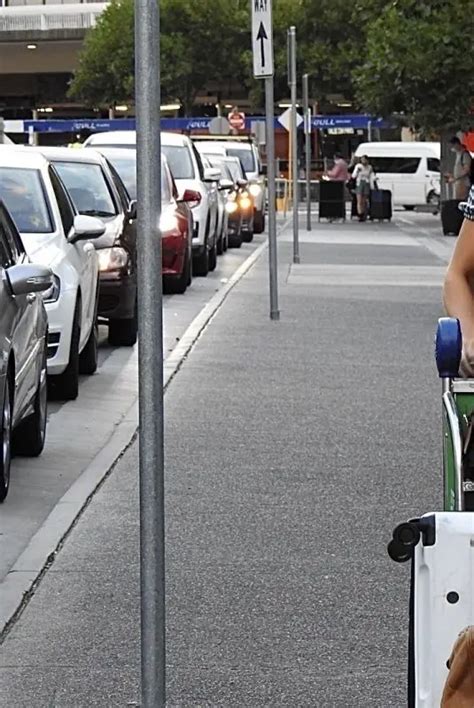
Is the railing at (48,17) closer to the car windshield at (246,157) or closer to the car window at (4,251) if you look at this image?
the car windshield at (246,157)

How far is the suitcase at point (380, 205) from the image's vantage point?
1758 inches

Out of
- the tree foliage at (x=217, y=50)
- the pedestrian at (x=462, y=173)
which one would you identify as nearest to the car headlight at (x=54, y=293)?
the pedestrian at (x=462, y=173)

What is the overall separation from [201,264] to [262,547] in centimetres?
1717

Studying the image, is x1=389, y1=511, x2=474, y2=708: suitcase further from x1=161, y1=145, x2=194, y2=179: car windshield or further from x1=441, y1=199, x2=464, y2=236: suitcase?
x1=441, y1=199, x2=464, y2=236: suitcase

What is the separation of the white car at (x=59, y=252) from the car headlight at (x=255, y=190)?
22.9 meters

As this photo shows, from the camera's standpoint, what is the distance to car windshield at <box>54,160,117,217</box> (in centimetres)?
1628

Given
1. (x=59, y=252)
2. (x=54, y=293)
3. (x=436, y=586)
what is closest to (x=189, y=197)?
(x=59, y=252)

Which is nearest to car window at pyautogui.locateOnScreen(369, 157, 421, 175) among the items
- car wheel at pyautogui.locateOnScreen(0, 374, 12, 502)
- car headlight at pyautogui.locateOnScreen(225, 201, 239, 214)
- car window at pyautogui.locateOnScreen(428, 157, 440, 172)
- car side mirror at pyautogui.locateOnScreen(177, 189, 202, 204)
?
car window at pyautogui.locateOnScreen(428, 157, 440, 172)

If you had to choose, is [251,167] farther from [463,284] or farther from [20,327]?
[463,284]

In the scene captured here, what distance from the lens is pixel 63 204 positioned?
43.5ft

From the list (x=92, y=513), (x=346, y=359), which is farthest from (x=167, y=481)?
(x=346, y=359)

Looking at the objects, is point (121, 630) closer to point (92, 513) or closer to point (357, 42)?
point (92, 513)

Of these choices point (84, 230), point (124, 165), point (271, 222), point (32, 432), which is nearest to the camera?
point (32, 432)

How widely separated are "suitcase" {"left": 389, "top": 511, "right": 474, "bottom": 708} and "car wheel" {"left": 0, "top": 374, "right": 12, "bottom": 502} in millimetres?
4863
